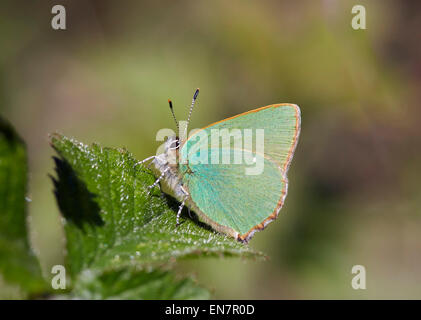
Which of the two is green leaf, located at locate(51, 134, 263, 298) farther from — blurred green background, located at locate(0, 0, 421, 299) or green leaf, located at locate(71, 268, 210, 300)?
blurred green background, located at locate(0, 0, 421, 299)

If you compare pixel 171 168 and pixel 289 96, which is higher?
pixel 289 96

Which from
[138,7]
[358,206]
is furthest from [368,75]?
[138,7]

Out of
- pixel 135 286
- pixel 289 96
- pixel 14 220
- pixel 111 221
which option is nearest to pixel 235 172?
pixel 111 221

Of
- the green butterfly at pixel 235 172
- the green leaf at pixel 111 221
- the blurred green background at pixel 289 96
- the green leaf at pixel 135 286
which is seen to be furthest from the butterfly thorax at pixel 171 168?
the blurred green background at pixel 289 96

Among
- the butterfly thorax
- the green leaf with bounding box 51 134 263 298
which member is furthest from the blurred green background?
the green leaf with bounding box 51 134 263 298

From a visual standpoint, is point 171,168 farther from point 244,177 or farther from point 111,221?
point 111,221
